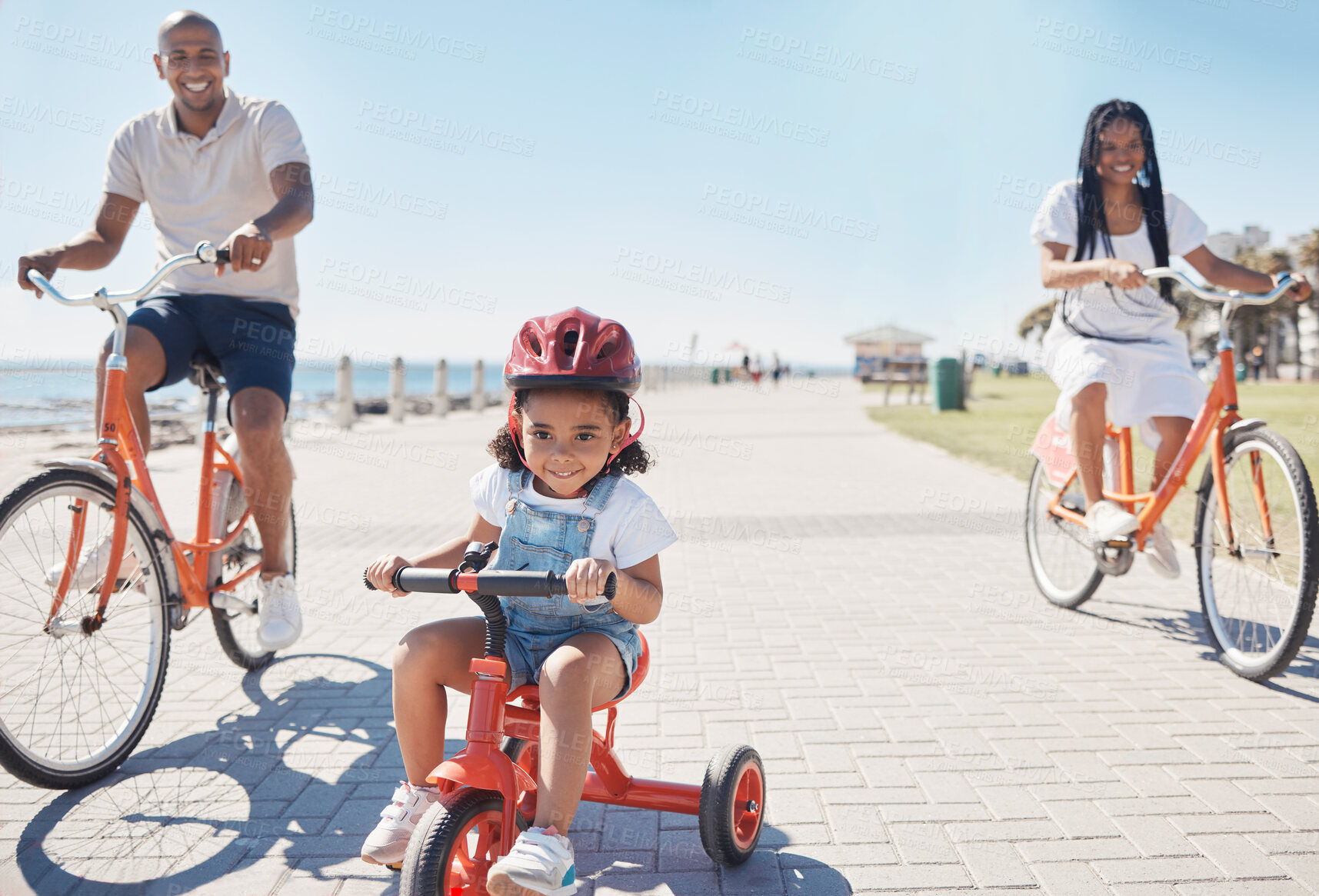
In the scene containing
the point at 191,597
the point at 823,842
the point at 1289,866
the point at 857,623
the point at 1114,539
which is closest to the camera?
the point at 1289,866

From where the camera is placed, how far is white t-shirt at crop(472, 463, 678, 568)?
2.22 metres

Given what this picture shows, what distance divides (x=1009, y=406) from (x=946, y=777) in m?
24.0

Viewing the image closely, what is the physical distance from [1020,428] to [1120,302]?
13.8 meters

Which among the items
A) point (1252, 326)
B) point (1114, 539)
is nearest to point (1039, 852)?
point (1114, 539)

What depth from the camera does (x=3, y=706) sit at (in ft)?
8.78

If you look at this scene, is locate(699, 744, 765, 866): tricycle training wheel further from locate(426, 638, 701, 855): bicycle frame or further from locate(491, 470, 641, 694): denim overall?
locate(491, 470, 641, 694): denim overall

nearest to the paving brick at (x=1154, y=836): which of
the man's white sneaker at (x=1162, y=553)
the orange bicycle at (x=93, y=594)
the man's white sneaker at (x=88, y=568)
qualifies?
the man's white sneaker at (x=1162, y=553)

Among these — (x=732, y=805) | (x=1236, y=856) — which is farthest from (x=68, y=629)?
(x=1236, y=856)

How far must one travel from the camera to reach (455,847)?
1.81m

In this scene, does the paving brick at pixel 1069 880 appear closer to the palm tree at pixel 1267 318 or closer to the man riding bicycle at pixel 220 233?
the man riding bicycle at pixel 220 233

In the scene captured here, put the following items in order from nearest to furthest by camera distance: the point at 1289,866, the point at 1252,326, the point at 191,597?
1. the point at 1289,866
2. the point at 191,597
3. the point at 1252,326

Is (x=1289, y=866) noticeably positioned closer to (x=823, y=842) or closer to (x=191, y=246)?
(x=823, y=842)

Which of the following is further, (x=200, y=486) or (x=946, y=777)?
(x=200, y=486)

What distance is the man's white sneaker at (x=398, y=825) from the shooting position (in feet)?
6.44
